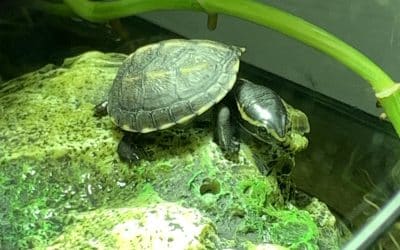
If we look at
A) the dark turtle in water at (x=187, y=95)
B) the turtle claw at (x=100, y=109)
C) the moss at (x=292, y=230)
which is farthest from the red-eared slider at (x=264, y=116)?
the turtle claw at (x=100, y=109)

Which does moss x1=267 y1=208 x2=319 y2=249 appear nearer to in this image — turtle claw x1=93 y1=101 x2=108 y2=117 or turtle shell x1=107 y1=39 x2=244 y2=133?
turtle shell x1=107 y1=39 x2=244 y2=133

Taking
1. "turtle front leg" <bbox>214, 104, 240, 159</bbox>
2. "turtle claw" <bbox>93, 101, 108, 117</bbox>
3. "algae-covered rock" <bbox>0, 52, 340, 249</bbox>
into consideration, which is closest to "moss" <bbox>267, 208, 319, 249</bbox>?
"algae-covered rock" <bbox>0, 52, 340, 249</bbox>

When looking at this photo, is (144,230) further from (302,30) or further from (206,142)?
(302,30)

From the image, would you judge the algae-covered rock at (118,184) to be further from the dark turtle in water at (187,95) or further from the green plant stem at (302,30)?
the green plant stem at (302,30)

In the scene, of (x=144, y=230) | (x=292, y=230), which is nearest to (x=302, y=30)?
(x=292, y=230)

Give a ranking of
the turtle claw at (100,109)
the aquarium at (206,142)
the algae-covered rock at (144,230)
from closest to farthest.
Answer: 1. the algae-covered rock at (144,230)
2. the aquarium at (206,142)
3. the turtle claw at (100,109)

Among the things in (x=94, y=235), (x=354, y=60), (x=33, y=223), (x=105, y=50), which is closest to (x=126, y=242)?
(x=94, y=235)

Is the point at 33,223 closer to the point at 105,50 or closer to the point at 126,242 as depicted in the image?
the point at 126,242
